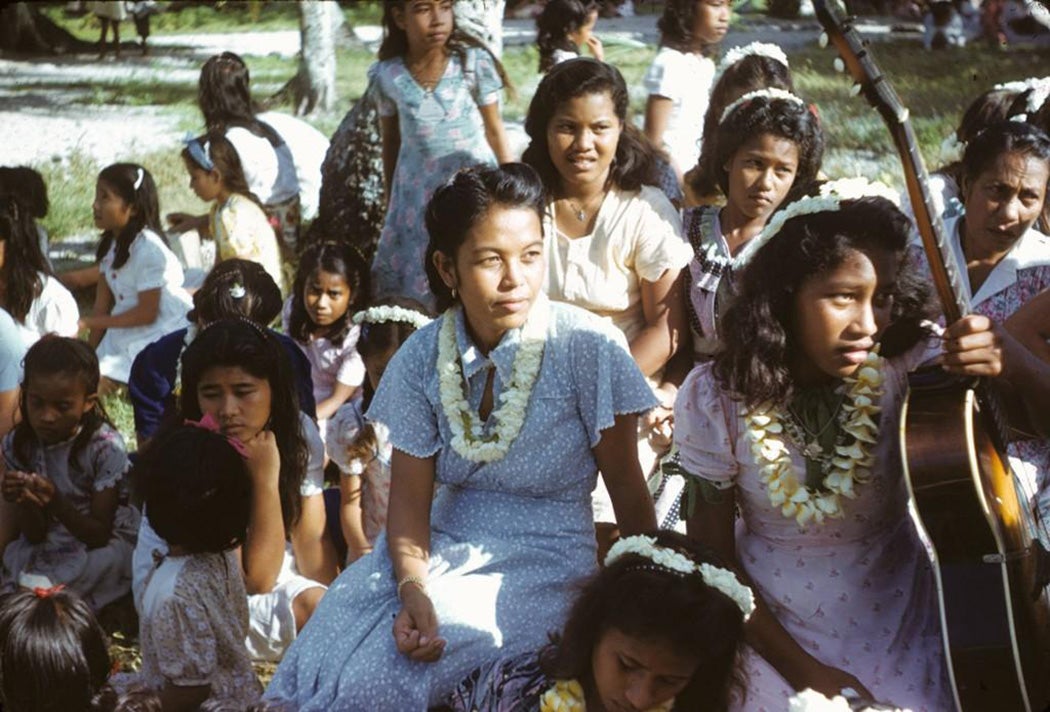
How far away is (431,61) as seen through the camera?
591 centimetres

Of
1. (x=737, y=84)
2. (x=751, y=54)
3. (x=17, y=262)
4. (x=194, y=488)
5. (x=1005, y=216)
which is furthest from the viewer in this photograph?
(x=17, y=262)

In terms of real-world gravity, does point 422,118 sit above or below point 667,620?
above

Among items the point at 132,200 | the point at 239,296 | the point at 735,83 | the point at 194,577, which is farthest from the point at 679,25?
the point at 194,577

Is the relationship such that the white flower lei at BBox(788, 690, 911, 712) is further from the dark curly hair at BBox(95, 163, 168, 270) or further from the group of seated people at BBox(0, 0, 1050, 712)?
the dark curly hair at BBox(95, 163, 168, 270)

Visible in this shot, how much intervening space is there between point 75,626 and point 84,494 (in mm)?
1609

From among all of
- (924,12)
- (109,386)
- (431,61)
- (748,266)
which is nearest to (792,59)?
(924,12)

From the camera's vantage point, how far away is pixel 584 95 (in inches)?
180

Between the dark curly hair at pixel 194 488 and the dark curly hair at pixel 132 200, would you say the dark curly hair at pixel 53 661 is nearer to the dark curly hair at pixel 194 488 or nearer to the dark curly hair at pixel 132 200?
the dark curly hair at pixel 194 488

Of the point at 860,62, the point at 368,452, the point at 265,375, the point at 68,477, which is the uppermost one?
the point at 860,62

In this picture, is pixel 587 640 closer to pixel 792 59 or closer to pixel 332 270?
pixel 332 270

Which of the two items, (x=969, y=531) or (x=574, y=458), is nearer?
(x=969, y=531)

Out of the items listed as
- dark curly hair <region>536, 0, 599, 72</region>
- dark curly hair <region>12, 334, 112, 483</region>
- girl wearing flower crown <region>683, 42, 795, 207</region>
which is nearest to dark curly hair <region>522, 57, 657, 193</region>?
girl wearing flower crown <region>683, 42, 795, 207</region>

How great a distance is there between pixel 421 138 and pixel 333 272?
0.81 m

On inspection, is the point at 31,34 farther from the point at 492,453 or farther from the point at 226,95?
the point at 492,453
